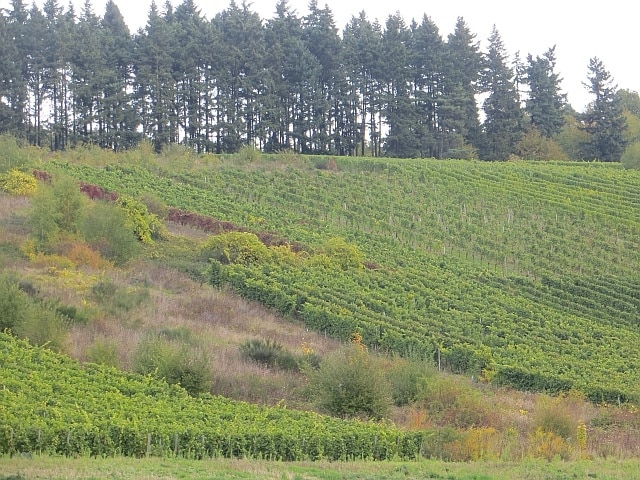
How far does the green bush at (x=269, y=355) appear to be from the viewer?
3098 centimetres

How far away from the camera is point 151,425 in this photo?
19.4 metres

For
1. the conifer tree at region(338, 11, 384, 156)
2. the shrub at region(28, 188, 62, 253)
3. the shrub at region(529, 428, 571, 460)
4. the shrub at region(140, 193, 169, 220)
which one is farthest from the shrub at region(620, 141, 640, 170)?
the shrub at region(529, 428, 571, 460)

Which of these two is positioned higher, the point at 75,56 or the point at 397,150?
the point at 75,56

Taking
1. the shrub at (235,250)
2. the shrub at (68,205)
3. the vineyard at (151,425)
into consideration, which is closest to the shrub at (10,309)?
the vineyard at (151,425)

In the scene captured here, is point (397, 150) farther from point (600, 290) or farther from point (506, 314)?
point (506, 314)

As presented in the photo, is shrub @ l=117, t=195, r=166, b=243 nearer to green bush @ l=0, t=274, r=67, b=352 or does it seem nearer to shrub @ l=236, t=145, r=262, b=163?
green bush @ l=0, t=274, r=67, b=352

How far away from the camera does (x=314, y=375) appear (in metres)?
27.0

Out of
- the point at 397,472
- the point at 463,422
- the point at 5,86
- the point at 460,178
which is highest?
the point at 5,86

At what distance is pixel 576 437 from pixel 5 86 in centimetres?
6559

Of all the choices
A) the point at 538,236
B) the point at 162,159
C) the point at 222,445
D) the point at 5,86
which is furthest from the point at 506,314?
the point at 5,86

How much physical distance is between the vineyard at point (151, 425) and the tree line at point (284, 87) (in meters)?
55.9

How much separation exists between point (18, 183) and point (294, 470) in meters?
40.7

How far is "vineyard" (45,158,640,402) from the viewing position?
37156 mm

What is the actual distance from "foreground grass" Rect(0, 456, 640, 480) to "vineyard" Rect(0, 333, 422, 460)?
47.5 inches
